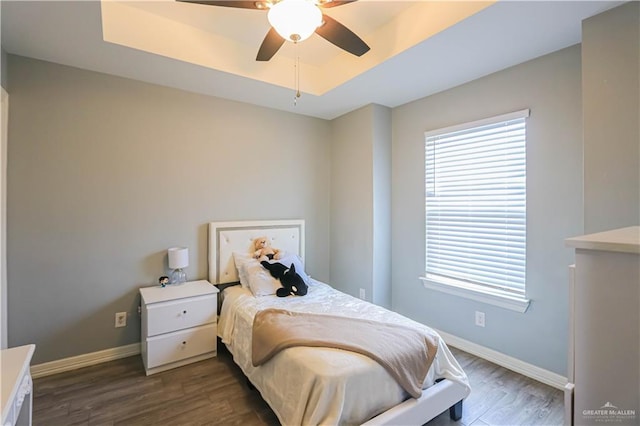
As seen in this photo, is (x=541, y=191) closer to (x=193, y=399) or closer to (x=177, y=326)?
(x=193, y=399)

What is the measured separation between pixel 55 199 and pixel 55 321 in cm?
101

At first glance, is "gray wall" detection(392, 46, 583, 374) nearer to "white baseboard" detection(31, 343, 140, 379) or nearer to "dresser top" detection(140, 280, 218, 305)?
"dresser top" detection(140, 280, 218, 305)

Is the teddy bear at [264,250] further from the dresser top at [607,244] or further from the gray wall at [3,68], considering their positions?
the dresser top at [607,244]

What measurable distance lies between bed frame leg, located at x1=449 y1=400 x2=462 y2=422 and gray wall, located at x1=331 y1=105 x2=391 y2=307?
59.4 inches

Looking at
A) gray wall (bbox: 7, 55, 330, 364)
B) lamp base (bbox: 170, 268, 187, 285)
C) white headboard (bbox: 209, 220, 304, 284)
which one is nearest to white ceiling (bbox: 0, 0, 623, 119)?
gray wall (bbox: 7, 55, 330, 364)

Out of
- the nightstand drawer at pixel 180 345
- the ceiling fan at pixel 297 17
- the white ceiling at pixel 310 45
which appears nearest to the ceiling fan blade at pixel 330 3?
the ceiling fan at pixel 297 17

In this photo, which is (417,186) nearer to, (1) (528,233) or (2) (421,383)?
(1) (528,233)

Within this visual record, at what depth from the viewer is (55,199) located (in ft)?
8.05

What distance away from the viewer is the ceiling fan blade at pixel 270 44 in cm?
190

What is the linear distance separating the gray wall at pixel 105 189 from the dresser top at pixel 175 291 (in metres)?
0.18

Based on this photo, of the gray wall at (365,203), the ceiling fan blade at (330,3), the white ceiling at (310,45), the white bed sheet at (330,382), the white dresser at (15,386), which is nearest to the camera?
the white dresser at (15,386)

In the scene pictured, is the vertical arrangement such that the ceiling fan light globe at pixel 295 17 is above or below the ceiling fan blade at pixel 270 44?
below

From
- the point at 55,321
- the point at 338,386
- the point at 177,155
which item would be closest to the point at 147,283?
the point at 55,321

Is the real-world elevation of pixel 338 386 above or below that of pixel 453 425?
above
